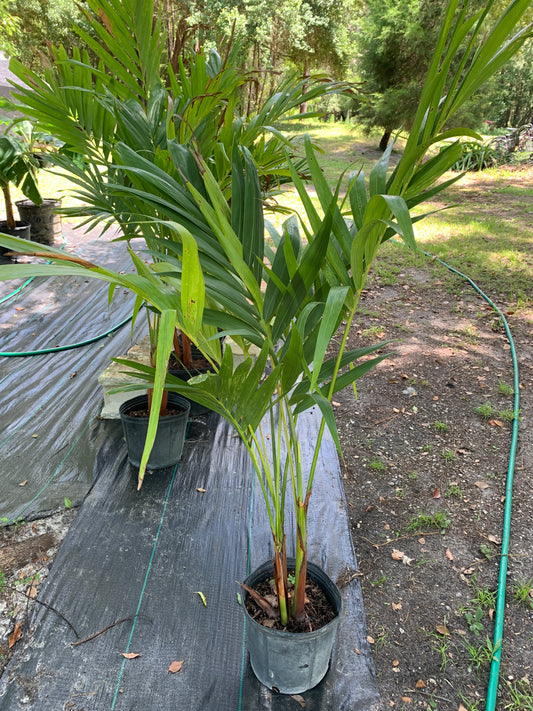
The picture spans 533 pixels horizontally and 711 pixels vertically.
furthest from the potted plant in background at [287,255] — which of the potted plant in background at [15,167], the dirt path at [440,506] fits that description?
the potted plant in background at [15,167]

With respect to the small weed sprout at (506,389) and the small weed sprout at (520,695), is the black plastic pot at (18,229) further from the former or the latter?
the small weed sprout at (520,695)

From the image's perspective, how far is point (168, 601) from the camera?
143cm

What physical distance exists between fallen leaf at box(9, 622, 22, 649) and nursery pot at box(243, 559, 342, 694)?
26.3 inches

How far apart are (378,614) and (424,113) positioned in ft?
4.69

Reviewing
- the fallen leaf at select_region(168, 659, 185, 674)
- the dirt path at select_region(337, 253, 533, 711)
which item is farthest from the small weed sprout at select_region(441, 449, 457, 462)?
the fallen leaf at select_region(168, 659, 185, 674)

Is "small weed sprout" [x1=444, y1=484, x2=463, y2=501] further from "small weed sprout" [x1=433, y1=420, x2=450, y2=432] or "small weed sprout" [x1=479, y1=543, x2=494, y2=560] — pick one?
"small weed sprout" [x1=433, y1=420, x2=450, y2=432]

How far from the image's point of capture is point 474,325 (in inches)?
138

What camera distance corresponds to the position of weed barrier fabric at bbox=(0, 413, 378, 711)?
120 cm

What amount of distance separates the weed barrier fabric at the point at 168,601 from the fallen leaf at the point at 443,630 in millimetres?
256

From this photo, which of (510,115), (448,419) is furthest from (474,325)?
(510,115)

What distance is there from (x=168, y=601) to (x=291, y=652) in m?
0.48

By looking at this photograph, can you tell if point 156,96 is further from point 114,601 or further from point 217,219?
point 114,601

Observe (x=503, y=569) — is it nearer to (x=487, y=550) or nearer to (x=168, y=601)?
(x=487, y=550)

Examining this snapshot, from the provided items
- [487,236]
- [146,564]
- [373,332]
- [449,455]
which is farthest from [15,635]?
[487,236]
